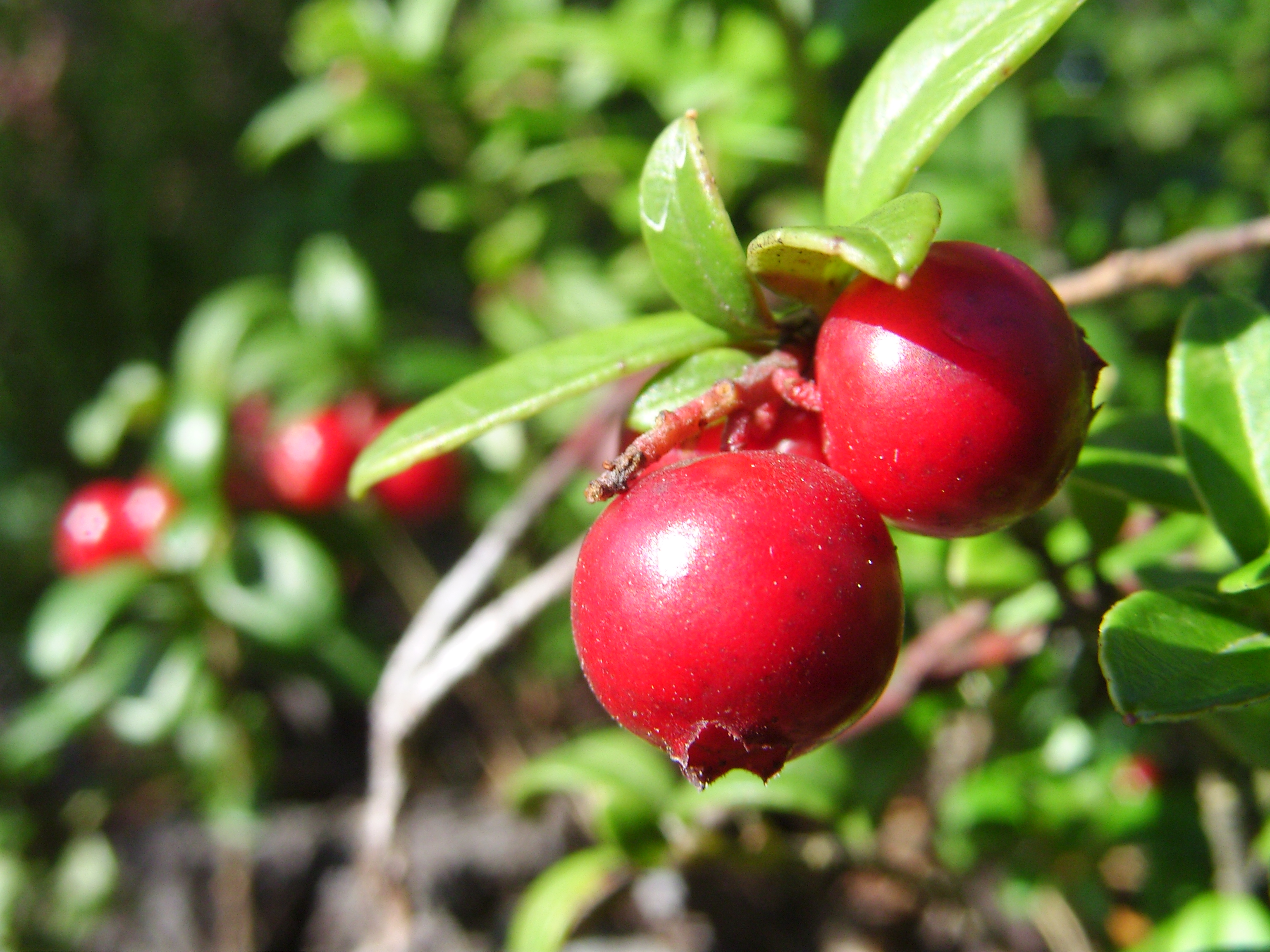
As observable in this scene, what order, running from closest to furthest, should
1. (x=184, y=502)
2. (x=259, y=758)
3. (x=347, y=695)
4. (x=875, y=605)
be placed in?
(x=875, y=605) → (x=184, y=502) → (x=259, y=758) → (x=347, y=695)

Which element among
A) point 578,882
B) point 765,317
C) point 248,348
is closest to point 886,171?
point 765,317

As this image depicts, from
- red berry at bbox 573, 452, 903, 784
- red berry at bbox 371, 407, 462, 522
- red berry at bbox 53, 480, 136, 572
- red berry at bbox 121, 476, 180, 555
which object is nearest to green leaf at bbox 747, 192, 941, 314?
red berry at bbox 573, 452, 903, 784

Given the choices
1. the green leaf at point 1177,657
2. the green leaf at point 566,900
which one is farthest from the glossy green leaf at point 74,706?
the green leaf at point 1177,657

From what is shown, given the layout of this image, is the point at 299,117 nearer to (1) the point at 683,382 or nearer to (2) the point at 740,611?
(1) the point at 683,382

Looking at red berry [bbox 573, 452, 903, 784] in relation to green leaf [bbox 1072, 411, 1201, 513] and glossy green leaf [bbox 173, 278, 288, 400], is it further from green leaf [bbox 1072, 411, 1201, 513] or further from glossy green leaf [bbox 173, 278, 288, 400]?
glossy green leaf [bbox 173, 278, 288, 400]

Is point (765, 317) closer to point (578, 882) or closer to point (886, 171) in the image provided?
point (886, 171)
